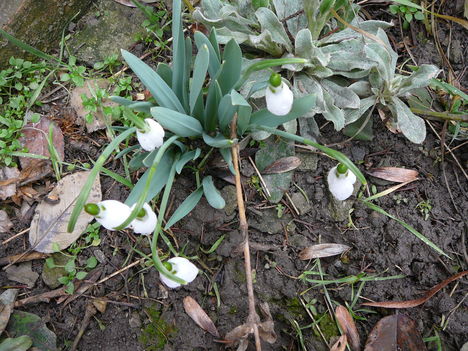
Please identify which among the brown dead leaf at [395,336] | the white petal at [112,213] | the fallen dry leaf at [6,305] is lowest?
the brown dead leaf at [395,336]

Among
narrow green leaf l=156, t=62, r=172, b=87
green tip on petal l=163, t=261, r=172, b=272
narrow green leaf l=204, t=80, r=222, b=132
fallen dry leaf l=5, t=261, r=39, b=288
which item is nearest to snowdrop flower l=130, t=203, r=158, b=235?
green tip on petal l=163, t=261, r=172, b=272

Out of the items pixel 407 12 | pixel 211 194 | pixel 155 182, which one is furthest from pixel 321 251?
pixel 407 12

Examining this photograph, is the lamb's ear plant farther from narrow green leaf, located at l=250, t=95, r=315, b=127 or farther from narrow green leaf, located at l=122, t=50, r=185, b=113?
narrow green leaf, located at l=122, t=50, r=185, b=113

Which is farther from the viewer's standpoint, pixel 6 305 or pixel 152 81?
pixel 6 305

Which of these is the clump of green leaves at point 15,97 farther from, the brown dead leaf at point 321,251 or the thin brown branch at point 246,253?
the brown dead leaf at point 321,251

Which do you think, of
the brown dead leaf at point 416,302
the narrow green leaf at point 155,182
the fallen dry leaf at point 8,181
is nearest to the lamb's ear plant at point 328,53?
the narrow green leaf at point 155,182

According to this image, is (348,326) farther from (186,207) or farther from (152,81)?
(152,81)
